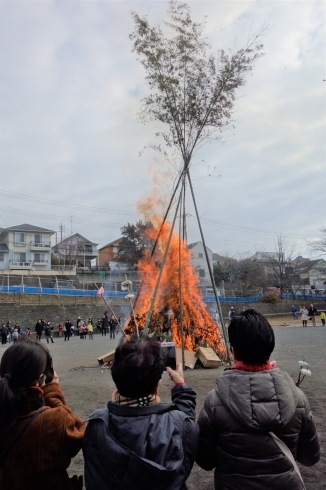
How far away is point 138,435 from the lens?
1811 millimetres

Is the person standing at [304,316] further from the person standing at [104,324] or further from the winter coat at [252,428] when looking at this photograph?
the winter coat at [252,428]

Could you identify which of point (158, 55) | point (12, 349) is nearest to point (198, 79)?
point (158, 55)

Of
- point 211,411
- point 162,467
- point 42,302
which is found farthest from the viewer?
point 42,302

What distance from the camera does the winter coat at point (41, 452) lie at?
200 centimetres

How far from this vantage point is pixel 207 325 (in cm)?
1215

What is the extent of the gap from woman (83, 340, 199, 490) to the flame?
9481 millimetres

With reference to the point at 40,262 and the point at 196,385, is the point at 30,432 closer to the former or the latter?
the point at 196,385

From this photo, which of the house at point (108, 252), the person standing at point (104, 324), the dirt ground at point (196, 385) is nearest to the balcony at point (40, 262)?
the house at point (108, 252)

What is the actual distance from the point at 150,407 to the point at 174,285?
10.2 meters

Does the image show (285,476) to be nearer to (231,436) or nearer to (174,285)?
(231,436)

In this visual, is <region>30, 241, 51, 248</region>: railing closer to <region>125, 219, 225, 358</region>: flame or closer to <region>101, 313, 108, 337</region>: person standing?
<region>101, 313, 108, 337</region>: person standing

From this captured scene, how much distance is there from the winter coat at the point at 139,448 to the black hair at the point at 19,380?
373mm

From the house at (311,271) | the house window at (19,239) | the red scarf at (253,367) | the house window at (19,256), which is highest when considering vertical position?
the house window at (19,239)

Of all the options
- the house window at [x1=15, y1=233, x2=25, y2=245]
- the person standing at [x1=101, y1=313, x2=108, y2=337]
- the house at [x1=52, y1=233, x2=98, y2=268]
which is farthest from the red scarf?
the house at [x1=52, y1=233, x2=98, y2=268]
